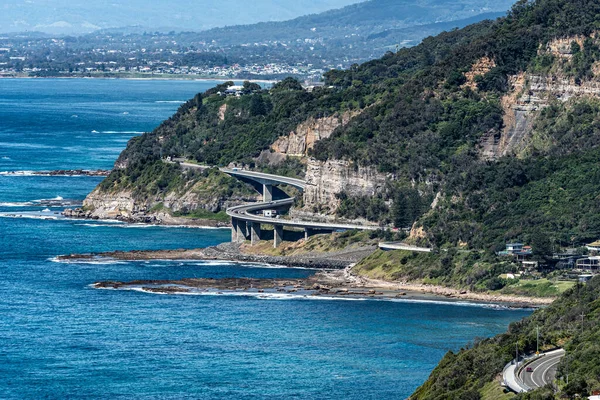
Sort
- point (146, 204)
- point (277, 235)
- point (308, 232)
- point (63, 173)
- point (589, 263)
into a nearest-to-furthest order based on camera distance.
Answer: point (589, 263)
point (308, 232)
point (277, 235)
point (146, 204)
point (63, 173)

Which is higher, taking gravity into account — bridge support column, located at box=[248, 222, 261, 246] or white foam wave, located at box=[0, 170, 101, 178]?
bridge support column, located at box=[248, 222, 261, 246]

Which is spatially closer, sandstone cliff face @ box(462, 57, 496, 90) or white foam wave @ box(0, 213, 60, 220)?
sandstone cliff face @ box(462, 57, 496, 90)

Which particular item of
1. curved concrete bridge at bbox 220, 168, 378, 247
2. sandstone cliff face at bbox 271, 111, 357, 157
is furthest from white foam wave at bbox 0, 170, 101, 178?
curved concrete bridge at bbox 220, 168, 378, 247

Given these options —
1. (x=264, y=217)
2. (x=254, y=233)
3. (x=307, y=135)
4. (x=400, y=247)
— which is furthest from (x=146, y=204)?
(x=400, y=247)

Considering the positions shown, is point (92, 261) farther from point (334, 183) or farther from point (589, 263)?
point (589, 263)

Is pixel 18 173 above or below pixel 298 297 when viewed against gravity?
below

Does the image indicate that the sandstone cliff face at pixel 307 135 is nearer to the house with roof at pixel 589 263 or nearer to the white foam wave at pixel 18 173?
the white foam wave at pixel 18 173

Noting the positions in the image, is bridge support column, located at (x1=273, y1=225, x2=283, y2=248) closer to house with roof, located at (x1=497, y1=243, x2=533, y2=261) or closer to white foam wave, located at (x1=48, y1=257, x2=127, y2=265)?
white foam wave, located at (x1=48, y1=257, x2=127, y2=265)

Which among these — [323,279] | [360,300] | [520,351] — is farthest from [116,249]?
[520,351]
